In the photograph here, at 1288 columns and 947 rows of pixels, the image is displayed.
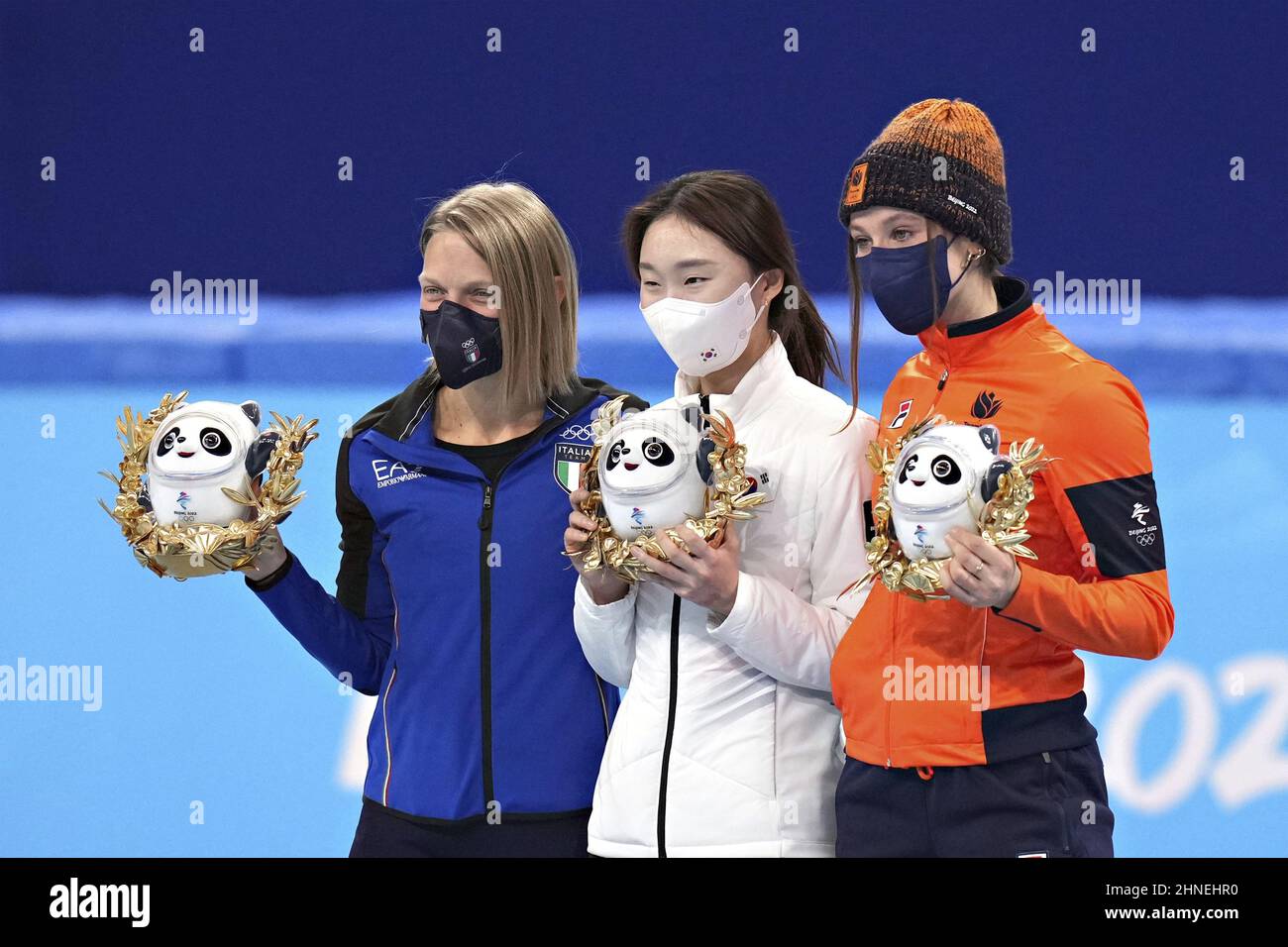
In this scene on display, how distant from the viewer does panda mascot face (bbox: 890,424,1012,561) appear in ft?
7.14

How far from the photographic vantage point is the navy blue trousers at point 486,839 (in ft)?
8.54

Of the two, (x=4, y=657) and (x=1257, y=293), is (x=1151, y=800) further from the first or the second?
(x=4, y=657)

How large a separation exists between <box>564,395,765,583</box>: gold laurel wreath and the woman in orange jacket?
0.24m

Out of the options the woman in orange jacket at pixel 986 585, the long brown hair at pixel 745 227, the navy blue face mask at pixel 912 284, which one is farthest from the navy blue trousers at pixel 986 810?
the long brown hair at pixel 745 227

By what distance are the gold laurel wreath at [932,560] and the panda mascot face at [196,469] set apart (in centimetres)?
109

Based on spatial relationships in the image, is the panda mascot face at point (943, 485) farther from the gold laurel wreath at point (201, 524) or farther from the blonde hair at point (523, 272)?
the gold laurel wreath at point (201, 524)

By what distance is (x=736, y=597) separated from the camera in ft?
7.87

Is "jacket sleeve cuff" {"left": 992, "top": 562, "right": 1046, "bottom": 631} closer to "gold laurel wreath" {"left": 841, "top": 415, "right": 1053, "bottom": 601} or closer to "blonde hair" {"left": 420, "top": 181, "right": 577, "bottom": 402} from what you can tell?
"gold laurel wreath" {"left": 841, "top": 415, "right": 1053, "bottom": 601}

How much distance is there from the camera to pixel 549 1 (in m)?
5.39

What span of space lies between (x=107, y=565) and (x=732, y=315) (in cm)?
344

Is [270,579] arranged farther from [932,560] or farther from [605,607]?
[932,560]

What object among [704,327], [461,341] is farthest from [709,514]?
[461,341]

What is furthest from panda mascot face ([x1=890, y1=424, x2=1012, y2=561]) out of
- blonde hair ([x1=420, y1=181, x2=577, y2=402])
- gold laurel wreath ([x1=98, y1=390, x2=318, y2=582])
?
gold laurel wreath ([x1=98, y1=390, x2=318, y2=582])

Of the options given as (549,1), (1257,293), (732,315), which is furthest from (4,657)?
(1257,293)
